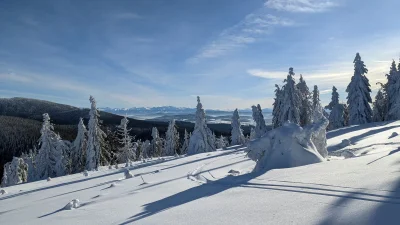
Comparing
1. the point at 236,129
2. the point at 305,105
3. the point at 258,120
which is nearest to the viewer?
the point at 305,105

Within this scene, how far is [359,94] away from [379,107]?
12389 mm

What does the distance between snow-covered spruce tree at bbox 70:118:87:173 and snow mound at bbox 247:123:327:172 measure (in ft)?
106

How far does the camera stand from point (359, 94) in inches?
1495

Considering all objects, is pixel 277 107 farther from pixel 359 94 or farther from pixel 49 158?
pixel 49 158

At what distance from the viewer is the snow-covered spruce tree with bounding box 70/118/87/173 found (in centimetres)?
3866

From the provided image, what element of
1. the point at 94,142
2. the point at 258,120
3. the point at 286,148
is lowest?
the point at 94,142

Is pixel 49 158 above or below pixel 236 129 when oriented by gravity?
below

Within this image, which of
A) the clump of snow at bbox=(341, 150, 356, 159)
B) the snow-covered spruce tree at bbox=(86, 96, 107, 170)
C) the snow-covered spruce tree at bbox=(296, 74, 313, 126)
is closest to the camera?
the clump of snow at bbox=(341, 150, 356, 159)

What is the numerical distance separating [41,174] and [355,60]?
45638 mm

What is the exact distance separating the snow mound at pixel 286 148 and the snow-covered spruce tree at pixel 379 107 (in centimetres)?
4178

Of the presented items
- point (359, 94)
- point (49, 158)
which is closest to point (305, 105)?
point (359, 94)

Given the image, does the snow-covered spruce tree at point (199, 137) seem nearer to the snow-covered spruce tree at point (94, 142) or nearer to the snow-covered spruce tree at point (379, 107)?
the snow-covered spruce tree at point (94, 142)

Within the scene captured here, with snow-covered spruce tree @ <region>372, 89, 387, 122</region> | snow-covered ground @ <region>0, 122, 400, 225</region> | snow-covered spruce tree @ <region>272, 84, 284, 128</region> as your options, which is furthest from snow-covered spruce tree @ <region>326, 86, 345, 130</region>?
snow-covered ground @ <region>0, 122, 400, 225</region>

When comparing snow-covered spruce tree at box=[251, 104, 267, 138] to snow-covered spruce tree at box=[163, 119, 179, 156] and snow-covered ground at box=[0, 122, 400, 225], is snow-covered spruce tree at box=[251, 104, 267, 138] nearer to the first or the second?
snow-covered spruce tree at box=[163, 119, 179, 156]
